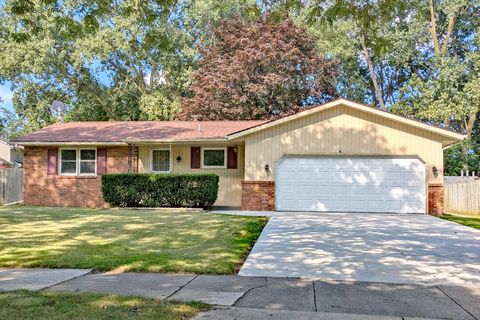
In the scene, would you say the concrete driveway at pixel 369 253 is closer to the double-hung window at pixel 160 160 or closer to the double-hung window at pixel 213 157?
the double-hung window at pixel 213 157

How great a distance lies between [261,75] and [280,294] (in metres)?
21.2

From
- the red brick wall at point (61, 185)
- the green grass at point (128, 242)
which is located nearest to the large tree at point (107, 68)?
the red brick wall at point (61, 185)

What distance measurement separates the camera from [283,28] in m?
25.6

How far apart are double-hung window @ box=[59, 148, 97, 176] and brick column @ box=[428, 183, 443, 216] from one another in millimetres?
13101

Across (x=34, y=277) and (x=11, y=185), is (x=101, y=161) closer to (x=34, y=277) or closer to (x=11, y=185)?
(x=11, y=185)

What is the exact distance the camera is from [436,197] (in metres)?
15.4

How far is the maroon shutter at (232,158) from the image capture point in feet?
57.7

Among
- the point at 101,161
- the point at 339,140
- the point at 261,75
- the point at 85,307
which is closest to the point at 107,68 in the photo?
the point at 261,75

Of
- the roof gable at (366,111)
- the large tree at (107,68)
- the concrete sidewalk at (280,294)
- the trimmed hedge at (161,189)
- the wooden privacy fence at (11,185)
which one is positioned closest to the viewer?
the concrete sidewalk at (280,294)

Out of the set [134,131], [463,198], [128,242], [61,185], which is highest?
[134,131]

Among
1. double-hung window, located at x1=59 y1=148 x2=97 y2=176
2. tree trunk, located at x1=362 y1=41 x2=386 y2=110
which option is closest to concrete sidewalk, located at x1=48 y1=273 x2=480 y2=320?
double-hung window, located at x1=59 y1=148 x2=97 y2=176

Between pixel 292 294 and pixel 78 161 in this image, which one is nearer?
pixel 292 294

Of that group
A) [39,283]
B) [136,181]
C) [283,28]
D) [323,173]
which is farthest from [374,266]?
[283,28]

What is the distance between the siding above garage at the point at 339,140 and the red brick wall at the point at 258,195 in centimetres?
22
